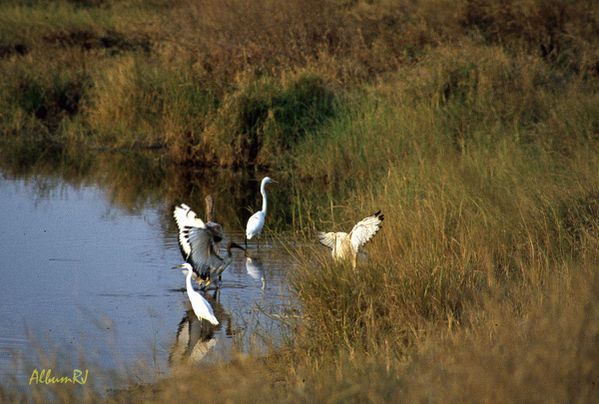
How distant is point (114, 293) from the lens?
841 cm

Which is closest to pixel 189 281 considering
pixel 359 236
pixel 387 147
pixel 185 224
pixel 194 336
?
pixel 194 336

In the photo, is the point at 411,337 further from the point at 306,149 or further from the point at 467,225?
the point at 306,149

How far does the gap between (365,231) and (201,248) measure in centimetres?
199

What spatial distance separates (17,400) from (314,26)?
17.2m

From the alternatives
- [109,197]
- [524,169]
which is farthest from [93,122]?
[524,169]

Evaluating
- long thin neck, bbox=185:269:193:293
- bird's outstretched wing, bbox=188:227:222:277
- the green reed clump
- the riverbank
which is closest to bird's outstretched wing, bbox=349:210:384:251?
the riverbank

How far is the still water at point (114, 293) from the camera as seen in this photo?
6.69 metres

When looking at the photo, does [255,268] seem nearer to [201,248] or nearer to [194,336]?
[201,248]

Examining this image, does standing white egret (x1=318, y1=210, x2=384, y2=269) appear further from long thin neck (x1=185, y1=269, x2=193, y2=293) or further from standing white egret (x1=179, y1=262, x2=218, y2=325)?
long thin neck (x1=185, y1=269, x2=193, y2=293)

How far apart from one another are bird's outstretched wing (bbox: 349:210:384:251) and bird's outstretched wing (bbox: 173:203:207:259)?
190 centimetres

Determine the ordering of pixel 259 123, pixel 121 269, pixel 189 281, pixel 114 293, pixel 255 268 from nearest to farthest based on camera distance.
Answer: pixel 189 281 < pixel 114 293 < pixel 121 269 < pixel 255 268 < pixel 259 123

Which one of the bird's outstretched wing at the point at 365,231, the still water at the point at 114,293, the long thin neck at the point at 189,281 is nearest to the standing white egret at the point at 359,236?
the bird's outstretched wing at the point at 365,231

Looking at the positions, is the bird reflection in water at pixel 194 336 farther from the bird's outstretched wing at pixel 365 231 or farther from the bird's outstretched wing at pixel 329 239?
the bird's outstretched wing at pixel 365 231

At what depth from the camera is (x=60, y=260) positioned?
957 cm
